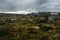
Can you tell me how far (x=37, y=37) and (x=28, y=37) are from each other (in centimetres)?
236

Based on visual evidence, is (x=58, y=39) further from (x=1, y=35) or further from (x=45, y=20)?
(x=45, y=20)

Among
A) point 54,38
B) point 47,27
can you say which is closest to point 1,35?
point 54,38

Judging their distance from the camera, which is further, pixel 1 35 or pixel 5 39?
pixel 1 35

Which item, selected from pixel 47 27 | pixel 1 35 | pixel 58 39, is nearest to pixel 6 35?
pixel 1 35

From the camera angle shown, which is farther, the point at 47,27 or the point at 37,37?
the point at 47,27

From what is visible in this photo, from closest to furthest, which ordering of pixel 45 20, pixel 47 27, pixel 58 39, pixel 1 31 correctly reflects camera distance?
pixel 58 39, pixel 1 31, pixel 47 27, pixel 45 20

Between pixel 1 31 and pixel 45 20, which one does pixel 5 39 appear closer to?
pixel 1 31

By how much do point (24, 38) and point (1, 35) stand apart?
25.4 feet

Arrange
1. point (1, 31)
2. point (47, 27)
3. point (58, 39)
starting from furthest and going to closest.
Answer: point (47, 27) → point (1, 31) → point (58, 39)

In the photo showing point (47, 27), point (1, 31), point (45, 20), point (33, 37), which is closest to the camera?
point (33, 37)

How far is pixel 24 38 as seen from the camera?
161ft

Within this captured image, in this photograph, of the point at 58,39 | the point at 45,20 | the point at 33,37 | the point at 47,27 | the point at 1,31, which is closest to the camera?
the point at 58,39

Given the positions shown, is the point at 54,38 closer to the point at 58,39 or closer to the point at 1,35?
the point at 58,39

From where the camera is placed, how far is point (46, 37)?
162 feet
